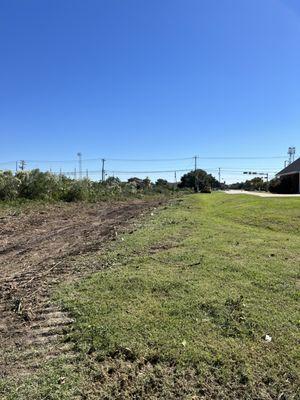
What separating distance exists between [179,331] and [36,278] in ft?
8.46

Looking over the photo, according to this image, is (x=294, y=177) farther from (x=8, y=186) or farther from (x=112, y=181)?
(x=8, y=186)

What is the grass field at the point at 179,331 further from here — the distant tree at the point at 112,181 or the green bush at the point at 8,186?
the distant tree at the point at 112,181

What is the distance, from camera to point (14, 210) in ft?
51.2

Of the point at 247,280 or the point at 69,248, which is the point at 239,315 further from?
the point at 69,248

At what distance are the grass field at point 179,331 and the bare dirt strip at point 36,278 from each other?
7.5 inches

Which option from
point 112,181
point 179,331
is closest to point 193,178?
point 112,181

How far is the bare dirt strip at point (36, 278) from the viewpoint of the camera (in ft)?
11.8

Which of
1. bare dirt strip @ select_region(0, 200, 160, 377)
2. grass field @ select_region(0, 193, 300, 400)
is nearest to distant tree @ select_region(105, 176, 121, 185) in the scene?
bare dirt strip @ select_region(0, 200, 160, 377)

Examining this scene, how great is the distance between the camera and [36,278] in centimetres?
571

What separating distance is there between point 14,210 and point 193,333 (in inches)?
511

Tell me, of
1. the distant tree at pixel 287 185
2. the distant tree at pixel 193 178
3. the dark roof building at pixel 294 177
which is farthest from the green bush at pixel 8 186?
the distant tree at pixel 193 178

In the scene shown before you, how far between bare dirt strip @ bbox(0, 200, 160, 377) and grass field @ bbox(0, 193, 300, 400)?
192 millimetres

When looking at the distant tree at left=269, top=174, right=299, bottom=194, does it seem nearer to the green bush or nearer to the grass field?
the green bush

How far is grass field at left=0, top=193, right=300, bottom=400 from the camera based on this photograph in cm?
309
